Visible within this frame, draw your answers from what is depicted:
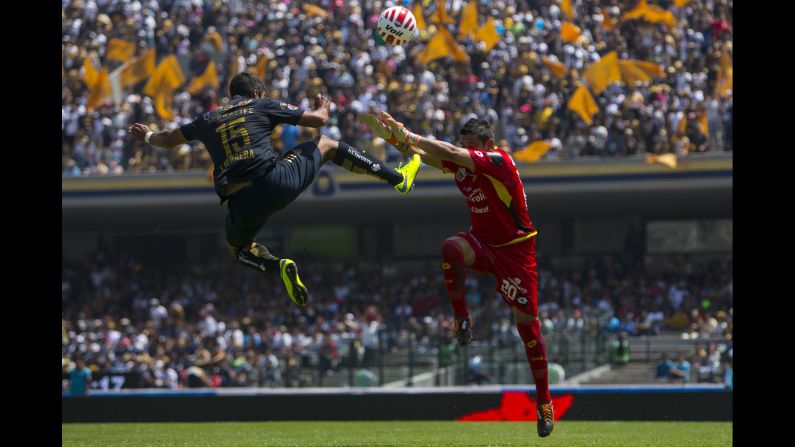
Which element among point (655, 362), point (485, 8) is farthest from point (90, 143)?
point (655, 362)

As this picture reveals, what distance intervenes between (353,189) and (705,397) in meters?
11.4

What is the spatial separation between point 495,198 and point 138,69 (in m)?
19.3

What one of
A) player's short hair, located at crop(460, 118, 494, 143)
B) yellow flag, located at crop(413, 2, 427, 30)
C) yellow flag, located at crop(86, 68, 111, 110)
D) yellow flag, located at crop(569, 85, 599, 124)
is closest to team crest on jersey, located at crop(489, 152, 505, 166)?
player's short hair, located at crop(460, 118, 494, 143)

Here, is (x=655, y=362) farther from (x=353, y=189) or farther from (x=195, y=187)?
(x=195, y=187)

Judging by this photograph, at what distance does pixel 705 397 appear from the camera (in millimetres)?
18297

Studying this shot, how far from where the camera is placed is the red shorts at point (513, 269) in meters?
10.3

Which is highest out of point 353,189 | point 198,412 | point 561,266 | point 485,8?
point 485,8

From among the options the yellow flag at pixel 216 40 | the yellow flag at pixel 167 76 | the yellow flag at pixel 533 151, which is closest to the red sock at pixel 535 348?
the yellow flag at pixel 533 151

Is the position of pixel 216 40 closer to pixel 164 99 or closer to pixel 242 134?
pixel 164 99

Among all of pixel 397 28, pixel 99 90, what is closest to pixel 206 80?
pixel 99 90

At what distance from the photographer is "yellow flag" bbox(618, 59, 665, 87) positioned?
82.3 ft

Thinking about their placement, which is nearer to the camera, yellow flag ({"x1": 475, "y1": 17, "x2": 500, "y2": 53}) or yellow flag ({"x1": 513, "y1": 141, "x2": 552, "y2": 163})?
yellow flag ({"x1": 513, "y1": 141, "x2": 552, "y2": 163})

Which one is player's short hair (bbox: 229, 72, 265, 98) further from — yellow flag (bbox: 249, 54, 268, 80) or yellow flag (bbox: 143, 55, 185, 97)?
yellow flag (bbox: 143, 55, 185, 97)

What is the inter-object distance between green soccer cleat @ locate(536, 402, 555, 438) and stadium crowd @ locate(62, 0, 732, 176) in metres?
15.2
